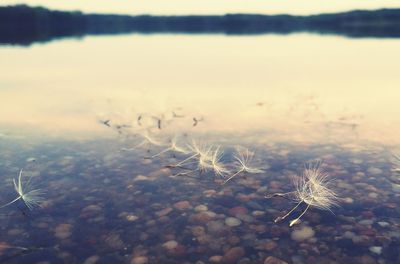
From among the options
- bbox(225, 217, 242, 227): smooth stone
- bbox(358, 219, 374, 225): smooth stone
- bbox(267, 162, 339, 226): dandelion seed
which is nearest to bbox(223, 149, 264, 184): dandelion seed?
bbox(267, 162, 339, 226): dandelion seed

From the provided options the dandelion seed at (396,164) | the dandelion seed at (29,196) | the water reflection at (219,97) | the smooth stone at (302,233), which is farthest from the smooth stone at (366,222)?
the dandelion seed at (29,196)

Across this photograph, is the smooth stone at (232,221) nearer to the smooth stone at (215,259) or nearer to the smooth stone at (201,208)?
the smooth stone at (201,208)

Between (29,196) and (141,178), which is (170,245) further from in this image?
(29,196)

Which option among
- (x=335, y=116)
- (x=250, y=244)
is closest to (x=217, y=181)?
(x=250, y=244)

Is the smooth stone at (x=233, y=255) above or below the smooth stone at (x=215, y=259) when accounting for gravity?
above

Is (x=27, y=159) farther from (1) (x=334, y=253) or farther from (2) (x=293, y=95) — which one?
(2) (x=293, y=95)

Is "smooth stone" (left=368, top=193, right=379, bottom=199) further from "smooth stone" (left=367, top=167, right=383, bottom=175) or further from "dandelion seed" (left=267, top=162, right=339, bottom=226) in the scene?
"smooth stone" (left=367, top=167, right=383, bottom=175)

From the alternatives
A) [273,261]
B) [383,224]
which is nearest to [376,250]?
[383,224]
